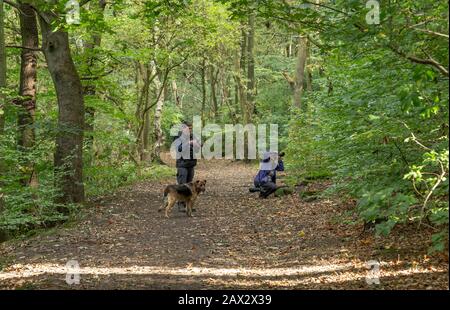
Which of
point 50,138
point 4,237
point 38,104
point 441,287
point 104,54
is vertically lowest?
point 4,237

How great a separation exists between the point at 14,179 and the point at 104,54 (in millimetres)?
6033

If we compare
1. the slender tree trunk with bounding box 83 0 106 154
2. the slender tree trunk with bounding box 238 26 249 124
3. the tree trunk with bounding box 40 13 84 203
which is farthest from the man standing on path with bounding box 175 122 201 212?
the slender tree trunk with bounding box 238 26 249 124

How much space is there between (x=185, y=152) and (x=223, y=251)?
15.2ft

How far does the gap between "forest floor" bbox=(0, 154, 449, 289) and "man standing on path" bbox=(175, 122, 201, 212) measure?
2.98ft

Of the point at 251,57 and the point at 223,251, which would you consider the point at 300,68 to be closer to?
the point at 251,57

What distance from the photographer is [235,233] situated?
1048 centimetres

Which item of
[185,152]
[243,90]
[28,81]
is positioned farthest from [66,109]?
[243,90]

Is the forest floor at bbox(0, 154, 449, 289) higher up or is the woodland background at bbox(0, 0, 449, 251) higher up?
the woodland background at bbox(0, 0, 449, 251)

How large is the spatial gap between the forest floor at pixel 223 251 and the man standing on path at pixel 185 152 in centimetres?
91

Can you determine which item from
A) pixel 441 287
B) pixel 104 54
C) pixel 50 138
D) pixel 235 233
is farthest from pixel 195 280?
pixel 104 54

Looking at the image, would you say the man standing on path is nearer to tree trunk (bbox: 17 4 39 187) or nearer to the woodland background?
the woodland background

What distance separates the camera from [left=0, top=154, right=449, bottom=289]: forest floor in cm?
629

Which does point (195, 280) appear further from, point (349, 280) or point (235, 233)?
point (235, 233)

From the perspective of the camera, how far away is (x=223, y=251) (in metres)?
8.88
